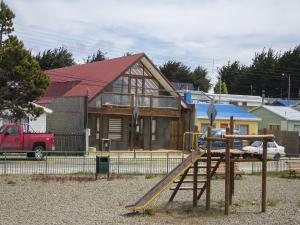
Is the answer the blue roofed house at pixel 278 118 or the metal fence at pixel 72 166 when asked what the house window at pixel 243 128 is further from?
the metal fence at pixel 72 166

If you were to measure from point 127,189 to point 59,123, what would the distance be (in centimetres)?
2754

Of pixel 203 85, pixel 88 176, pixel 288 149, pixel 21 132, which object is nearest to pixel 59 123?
pixel 21 132

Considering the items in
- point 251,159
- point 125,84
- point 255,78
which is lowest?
point 251,159

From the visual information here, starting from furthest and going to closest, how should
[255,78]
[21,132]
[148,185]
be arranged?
1. [255,78]
2. [21,132]
3. [148,185]

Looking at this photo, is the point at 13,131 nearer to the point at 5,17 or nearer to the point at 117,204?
the point at 5,17

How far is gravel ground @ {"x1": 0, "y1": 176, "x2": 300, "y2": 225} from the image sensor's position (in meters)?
13.0

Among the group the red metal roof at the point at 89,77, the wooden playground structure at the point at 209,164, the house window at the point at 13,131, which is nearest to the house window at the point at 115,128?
the red metal roof at the point at 89,77

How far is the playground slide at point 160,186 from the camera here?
45.5 ft

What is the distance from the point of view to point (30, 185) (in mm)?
19547

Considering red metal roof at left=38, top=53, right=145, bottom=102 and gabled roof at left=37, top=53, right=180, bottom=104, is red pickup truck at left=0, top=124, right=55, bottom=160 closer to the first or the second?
gabled roof at left=37, top=53, right=180, bottom=104

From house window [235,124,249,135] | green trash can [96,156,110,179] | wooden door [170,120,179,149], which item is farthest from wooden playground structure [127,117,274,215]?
house window [235,124,249,135]

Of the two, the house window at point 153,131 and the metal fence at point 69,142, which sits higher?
the house window at point 153,131

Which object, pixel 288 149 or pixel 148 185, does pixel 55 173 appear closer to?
pixel 148 185

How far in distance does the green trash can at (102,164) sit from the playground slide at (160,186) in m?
7.88
